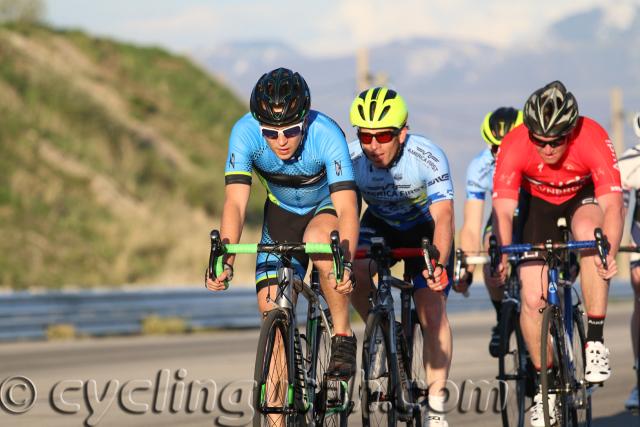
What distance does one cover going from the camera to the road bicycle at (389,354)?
26.6ft

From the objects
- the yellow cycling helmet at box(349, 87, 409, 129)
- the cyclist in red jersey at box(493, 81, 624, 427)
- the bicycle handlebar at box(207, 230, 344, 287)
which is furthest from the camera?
the yellow cycling helmet at box(349, 87, 409, 129)

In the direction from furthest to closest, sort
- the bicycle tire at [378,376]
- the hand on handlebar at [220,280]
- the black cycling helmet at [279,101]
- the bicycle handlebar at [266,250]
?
the bicycle tire at [378,376] < the black cycling helmet at [279,101] < the hand on handlebar at [220,280] < the bicycle handlebar at [266,250]

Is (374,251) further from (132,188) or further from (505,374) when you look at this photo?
(132,188)

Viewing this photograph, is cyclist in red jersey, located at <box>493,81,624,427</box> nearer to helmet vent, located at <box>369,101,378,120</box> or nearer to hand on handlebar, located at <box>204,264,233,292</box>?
helmet vent, located at <box>369,101,378,120</box>

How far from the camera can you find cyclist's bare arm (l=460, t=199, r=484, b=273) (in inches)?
402

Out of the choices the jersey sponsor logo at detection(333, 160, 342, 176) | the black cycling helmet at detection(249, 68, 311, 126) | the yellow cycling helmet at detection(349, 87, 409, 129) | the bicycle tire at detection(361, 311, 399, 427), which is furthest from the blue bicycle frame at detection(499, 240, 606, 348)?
the black cycling helmet at detection(249, 68, 311, 126)

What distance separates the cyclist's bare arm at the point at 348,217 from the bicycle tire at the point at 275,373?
63 centimetres

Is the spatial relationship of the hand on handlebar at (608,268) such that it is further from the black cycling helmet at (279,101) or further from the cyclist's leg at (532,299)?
the black cycling helmet at (279,101)

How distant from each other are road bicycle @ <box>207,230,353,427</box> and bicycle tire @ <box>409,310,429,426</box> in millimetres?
862

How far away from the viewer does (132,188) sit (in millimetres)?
36156

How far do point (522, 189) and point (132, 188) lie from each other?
90.3 feet

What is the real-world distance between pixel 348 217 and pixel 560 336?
174 centimetres

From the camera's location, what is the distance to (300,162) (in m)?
8.04

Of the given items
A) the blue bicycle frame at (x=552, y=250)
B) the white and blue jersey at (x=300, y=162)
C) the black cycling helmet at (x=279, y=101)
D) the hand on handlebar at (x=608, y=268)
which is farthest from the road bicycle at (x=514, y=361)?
the black cycling helmet at (x=279, y=101)
